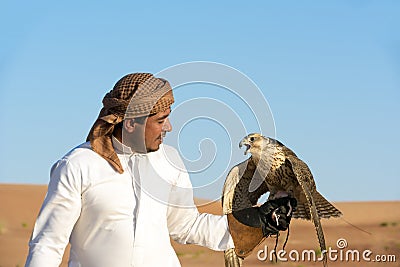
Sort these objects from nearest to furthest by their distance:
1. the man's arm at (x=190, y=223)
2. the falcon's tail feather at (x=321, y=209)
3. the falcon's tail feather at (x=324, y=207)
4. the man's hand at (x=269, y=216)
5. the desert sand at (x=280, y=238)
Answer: the man's arm at (x=190, y=223)
the man's hand at (x=269, y=216)
the falcon's tail feather at (x=321, y=209)
the falcon's tail feather at (x=324, y=207)
the desert sand at (x=280, y=238)

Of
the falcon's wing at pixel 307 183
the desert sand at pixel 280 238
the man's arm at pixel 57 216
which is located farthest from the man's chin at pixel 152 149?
the desert sand at pixel 280 238

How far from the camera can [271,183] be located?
17.5 ft

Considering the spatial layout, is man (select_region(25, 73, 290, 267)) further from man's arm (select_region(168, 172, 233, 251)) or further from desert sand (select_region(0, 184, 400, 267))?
desert sand (select_region(0, 184, 400, 267))

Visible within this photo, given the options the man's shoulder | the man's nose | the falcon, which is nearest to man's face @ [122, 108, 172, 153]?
the man's nose

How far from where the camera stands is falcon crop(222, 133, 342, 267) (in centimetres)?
508

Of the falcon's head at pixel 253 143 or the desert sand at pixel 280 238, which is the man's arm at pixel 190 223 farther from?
the desert sand at pixel 280 238

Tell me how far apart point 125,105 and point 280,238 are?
967 inches

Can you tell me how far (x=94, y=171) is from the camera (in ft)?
11.6

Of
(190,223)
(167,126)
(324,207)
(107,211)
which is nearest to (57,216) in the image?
(107,211)

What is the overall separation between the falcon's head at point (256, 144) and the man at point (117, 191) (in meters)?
1.69

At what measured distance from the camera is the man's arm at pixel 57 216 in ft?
11.3

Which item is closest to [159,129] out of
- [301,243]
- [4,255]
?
[4,255]

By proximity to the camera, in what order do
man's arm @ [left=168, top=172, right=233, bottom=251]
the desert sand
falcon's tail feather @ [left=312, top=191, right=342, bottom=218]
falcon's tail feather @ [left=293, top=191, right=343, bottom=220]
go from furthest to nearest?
the desert sand, falcon's tail feather @ [left=312, top=191, right=342, bottom=218], falcon's tail feather @ [left=293, top=191, right=343, bottom=220], man's arm @ [left=168, top=172, right=233, bottom=251]

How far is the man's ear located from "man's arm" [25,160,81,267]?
0.34 meters
